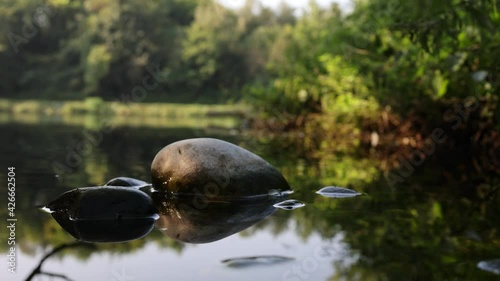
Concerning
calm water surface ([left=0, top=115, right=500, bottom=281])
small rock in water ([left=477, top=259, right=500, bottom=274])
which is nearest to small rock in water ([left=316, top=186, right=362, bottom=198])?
calm water surface ([left=0, top=115, right=500, bottom=281])

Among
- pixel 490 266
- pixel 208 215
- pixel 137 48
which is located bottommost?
pixel 490 266

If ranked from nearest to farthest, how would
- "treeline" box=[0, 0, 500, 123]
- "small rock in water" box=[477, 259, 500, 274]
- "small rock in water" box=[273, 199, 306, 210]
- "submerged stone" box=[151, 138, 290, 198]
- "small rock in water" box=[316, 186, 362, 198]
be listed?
1. "small rock in water" box=[477, 259, 500, 274]
2. "small rock in water" box=[273, 199, 306, 210]
3. "submerged stone" box=[151, 138, 290, 198]
4. "small rock in water" box=[316, 186, 362, 198]
5. "treeline" box=[0, 0, 500, 123]

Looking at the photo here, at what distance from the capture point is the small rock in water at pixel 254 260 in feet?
7.82

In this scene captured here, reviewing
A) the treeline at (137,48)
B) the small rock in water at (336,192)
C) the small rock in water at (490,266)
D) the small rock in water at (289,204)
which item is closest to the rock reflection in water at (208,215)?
the small rock in water at (289,204)

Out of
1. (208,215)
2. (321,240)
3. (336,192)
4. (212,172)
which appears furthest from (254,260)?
(336,192)

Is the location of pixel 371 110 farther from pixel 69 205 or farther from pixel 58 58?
pixel 58 58

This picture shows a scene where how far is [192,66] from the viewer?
41000mm

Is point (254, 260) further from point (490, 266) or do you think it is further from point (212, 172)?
point (212, 172)

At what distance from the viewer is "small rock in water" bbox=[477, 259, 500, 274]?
2.26 m

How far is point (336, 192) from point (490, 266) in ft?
6.31

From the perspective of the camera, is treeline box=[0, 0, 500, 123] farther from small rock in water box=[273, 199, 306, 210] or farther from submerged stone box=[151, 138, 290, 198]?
small rock in water box=[273, 199, 306, 210]

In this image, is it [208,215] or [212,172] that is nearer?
A: [208,215]

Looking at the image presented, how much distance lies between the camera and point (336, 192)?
13.8 ft

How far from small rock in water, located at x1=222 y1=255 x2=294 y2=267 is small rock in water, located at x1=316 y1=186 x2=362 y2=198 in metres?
1.64
